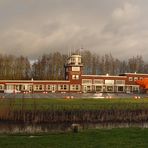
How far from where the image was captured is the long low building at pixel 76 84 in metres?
132

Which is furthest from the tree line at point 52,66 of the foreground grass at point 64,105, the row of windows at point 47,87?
the foreground grass at point 64,105

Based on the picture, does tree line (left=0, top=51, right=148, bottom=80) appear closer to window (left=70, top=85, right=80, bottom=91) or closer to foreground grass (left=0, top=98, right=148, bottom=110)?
window (left=70, top=85, right=80, bottom=91)

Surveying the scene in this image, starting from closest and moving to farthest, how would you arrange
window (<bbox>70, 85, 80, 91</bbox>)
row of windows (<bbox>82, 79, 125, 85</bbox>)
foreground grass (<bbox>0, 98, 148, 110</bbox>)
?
foreground grass (<bbox>0, 98, 148, 110</bbox>) < window (<bbox>70, 85, 80, 91</bbox>) < row of windows (<bbox>82, 79, 125, 85</bbox>)

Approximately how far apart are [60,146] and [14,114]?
21258 mm

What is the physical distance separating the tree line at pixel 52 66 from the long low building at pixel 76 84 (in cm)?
1817

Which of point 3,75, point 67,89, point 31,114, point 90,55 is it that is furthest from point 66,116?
point 90,55

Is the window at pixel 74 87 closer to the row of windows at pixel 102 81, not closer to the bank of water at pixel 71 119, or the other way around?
the row of windows at pixel 102 81

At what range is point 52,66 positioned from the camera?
166000 millimetres

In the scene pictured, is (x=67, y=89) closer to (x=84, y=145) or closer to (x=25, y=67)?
(x=25, y=67)

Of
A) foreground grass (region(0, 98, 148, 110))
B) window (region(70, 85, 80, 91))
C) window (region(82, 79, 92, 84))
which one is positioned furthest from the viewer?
window (region(82, 79, 92, 84))

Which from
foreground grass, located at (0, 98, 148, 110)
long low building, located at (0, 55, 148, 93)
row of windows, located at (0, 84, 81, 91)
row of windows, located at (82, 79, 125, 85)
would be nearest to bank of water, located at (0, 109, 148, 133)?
foreground grass, located at (0, 98, 148, 110)

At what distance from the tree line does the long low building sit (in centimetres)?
1817

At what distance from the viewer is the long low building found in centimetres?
13150

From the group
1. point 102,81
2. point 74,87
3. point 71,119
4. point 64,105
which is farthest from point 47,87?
point 71,119
